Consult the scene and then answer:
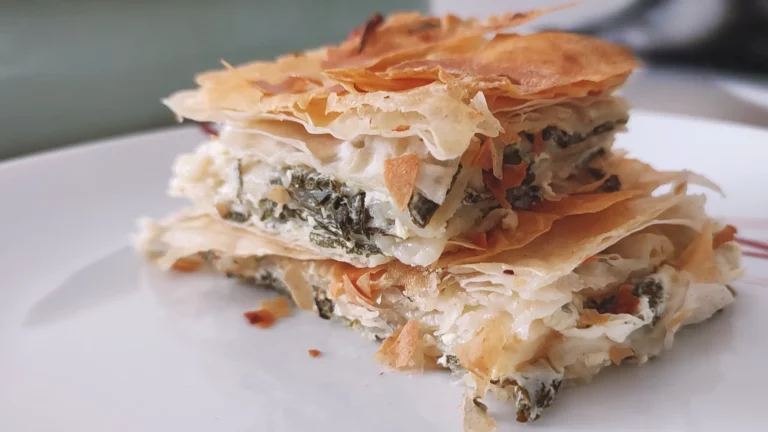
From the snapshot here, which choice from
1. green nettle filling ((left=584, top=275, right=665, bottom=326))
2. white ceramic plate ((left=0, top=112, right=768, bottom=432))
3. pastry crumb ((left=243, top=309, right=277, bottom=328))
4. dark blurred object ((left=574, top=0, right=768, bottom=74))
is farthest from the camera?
dark blurred object ((left=574, top=0, right=768, bottom=74))

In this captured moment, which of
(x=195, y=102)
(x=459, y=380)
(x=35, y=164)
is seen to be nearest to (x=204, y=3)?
(x=35, y=164)

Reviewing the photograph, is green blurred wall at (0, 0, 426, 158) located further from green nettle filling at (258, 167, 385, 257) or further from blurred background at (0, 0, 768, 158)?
green nettle filling at (258, 167, 385, 257)

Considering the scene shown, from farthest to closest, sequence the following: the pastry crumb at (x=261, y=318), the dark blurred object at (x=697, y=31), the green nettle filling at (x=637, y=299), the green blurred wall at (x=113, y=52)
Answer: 1. the dark blurred object at (x=697, y=31)
2. the green blurred wall at (x=113, y=52)
3. the pastry crumb at (x=261, y=318)
4. the green nettle filling at (x=637, y=299)

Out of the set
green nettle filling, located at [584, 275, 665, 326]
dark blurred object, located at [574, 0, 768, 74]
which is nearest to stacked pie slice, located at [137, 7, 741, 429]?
green nettle filling, located at [584, 275, 665, 326]

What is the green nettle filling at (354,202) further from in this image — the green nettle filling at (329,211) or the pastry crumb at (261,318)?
the pastry crumb at (261,318)

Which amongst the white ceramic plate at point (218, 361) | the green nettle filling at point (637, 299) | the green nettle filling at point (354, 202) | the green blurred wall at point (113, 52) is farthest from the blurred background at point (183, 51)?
the green nettle filling at point (637, 299)

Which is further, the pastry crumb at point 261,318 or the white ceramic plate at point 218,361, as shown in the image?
the pastry crumb at point 261,318

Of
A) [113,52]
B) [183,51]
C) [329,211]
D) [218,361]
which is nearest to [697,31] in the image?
[183,51]

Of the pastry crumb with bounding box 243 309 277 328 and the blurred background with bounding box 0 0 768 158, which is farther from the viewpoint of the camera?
the blurred background with bounding box 0 0 768 158
